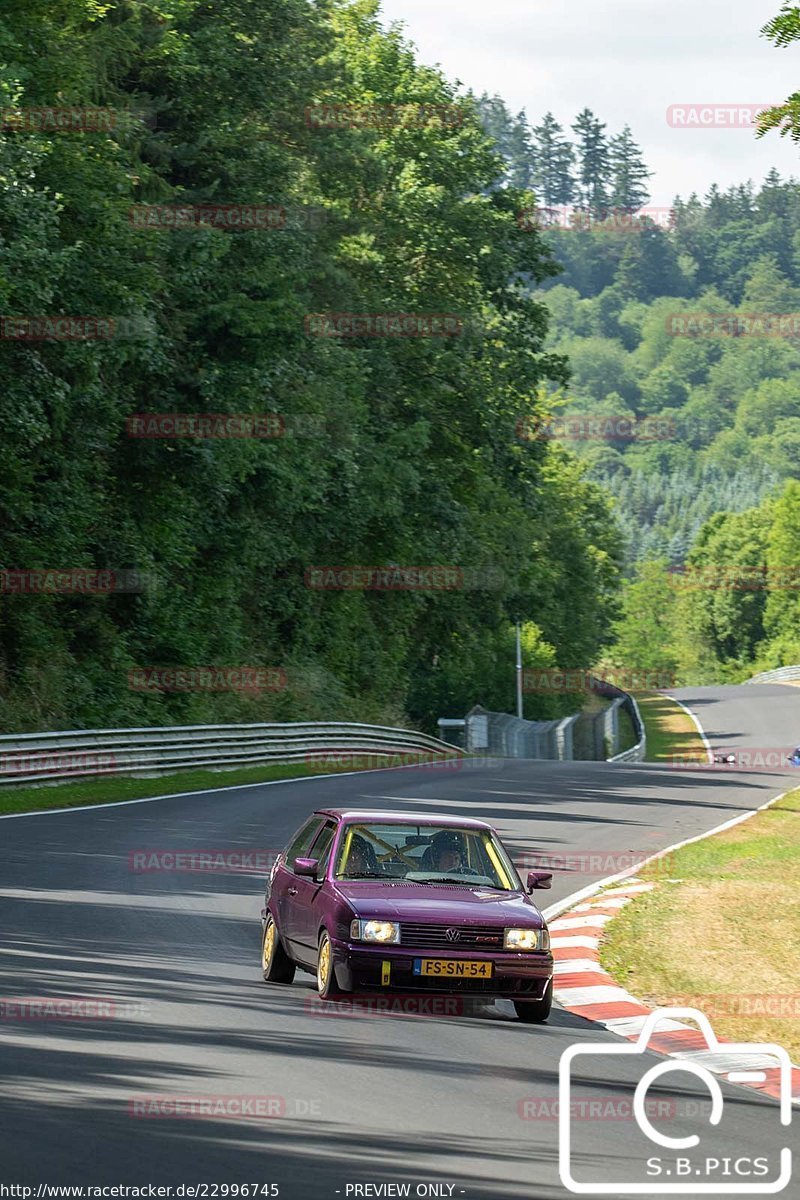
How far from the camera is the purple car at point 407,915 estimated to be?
1120 cm

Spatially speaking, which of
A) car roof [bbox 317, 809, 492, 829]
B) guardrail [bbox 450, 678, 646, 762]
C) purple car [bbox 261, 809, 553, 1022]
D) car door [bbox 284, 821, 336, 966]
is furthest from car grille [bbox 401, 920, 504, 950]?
guardrail [bbox 450, 678, 646, 762]

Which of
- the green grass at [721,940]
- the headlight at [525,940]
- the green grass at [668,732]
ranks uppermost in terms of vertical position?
the headlight at [525,940]

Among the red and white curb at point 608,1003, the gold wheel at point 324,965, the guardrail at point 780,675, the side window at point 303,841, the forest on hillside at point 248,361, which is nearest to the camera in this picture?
the red and white curb at point 608,1003

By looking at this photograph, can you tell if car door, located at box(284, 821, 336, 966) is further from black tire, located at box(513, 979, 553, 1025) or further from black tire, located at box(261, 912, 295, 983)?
black tire, located at box(513, 979, 553, 1025)

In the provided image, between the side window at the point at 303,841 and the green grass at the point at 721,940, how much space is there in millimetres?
2576

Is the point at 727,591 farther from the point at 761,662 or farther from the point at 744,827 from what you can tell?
the point at 744,827

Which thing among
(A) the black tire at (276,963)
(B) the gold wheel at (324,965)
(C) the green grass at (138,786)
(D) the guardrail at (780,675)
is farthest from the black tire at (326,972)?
(D) the guardrail at (780,675)

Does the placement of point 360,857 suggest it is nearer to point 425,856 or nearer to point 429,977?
point 425,856

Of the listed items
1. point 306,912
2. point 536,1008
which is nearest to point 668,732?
point 306,912

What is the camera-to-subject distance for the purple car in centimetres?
1120

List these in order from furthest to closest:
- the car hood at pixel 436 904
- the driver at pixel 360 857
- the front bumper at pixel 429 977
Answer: the driver at pixel 360 857 → the car hood at pixel 436 904 → the front bumper at pixel 429 977

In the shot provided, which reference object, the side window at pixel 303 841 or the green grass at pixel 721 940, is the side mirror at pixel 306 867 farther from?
the green grass at pixel 721 940

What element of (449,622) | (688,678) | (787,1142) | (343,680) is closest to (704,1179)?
(787,1142)

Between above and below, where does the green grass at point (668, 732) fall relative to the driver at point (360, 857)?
below
